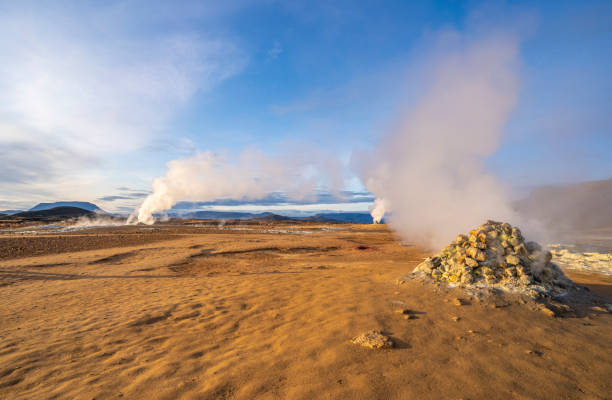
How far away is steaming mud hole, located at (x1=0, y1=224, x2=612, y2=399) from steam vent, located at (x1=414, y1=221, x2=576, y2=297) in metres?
0.65

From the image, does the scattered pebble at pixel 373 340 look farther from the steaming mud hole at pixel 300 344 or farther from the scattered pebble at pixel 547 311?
the scattered pebble at pixel 547 311

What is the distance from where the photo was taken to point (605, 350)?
451 cm

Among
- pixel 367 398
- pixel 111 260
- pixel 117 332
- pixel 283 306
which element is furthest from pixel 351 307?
pixel 111 260

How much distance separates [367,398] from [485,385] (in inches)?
64.3

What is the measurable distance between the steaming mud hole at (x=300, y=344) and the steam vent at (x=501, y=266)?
0.65 meters

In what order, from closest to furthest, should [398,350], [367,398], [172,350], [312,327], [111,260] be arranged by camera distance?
[367,398], [398,350], [172,350], [312,327], [111,260]

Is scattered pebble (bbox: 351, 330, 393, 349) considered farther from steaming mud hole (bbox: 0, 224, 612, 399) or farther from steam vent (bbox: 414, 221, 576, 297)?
steam vent (bbox: 414, 221, 576, 297)

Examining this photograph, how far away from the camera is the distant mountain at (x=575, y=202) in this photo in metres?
64.1

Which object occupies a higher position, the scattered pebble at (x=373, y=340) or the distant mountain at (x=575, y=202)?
the distant mountain at (x=575, y=202)

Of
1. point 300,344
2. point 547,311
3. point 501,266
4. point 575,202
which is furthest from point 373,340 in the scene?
point 575,202

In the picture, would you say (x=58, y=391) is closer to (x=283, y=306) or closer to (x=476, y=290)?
(x=283, y=306)

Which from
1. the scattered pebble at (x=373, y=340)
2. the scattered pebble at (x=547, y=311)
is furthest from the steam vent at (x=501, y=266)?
the scattered pebble at (x=373, y=340)

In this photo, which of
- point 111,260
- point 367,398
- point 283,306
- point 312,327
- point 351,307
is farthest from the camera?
point 111,260

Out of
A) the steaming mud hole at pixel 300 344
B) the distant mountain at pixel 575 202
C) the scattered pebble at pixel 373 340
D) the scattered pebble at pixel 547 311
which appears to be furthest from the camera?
the distant mountain at pixel 575 202
